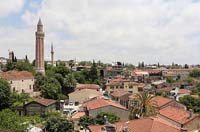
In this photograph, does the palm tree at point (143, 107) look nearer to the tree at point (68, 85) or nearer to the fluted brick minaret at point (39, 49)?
the tree at point (68, 85)

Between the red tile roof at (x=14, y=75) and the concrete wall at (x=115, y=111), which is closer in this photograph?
the concrete wall at (x=115, y=111)

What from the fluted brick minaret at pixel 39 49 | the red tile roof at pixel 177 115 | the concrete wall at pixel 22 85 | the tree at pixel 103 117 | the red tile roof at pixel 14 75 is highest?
the fluted brick minaret at pixel 39 49

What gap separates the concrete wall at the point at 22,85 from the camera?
57812 mm

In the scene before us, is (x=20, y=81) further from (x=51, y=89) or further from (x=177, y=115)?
(x=177, y=115)

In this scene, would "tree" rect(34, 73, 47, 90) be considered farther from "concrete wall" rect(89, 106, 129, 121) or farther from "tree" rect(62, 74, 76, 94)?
"concrete wall" rect(89, 106, 129, 121)

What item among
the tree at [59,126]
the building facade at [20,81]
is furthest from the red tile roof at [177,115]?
the building facade at [20,81]

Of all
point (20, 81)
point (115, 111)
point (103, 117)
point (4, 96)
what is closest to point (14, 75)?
point (20, 81)

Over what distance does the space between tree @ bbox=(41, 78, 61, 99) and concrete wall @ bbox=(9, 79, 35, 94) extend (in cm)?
332

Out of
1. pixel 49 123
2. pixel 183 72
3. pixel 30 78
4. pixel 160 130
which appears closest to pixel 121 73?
pixel 183 72

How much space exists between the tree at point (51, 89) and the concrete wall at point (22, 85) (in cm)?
332

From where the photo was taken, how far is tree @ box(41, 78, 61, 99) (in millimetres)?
56812

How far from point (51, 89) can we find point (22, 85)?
5.93 meters

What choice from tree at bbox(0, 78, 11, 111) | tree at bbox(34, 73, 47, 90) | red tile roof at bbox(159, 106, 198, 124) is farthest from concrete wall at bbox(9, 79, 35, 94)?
red tile roof at bbox(159, 106, 198, 124)

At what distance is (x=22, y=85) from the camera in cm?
6041
